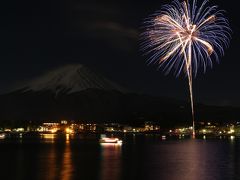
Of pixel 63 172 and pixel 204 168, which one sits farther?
pixel 204 168

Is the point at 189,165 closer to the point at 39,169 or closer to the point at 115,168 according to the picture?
the point at 115,168

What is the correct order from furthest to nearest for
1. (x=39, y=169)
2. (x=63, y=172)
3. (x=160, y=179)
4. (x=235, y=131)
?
(x=235, y=131) → (x=39, y=169) → (x=63, y=172) → (x=160, y=179)

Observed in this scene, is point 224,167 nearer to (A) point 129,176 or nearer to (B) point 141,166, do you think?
(B) point 141,166

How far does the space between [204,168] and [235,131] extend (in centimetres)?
15288

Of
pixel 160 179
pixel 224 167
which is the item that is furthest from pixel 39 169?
pixel 224 167

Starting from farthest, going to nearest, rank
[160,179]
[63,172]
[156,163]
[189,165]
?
[156,163]
[189,165]
[63,172]
[160,179]

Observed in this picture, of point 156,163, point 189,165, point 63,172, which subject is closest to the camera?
point 63,172

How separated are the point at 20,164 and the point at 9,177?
43.6ft

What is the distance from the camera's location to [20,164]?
178 ft

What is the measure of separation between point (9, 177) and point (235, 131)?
542 ft

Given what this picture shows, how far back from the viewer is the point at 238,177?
41.6 meters

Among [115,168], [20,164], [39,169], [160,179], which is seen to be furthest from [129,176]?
[20,164]

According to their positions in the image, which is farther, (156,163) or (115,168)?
(156,163)

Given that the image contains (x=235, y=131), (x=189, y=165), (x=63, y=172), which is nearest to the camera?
(x=63, y=172)
